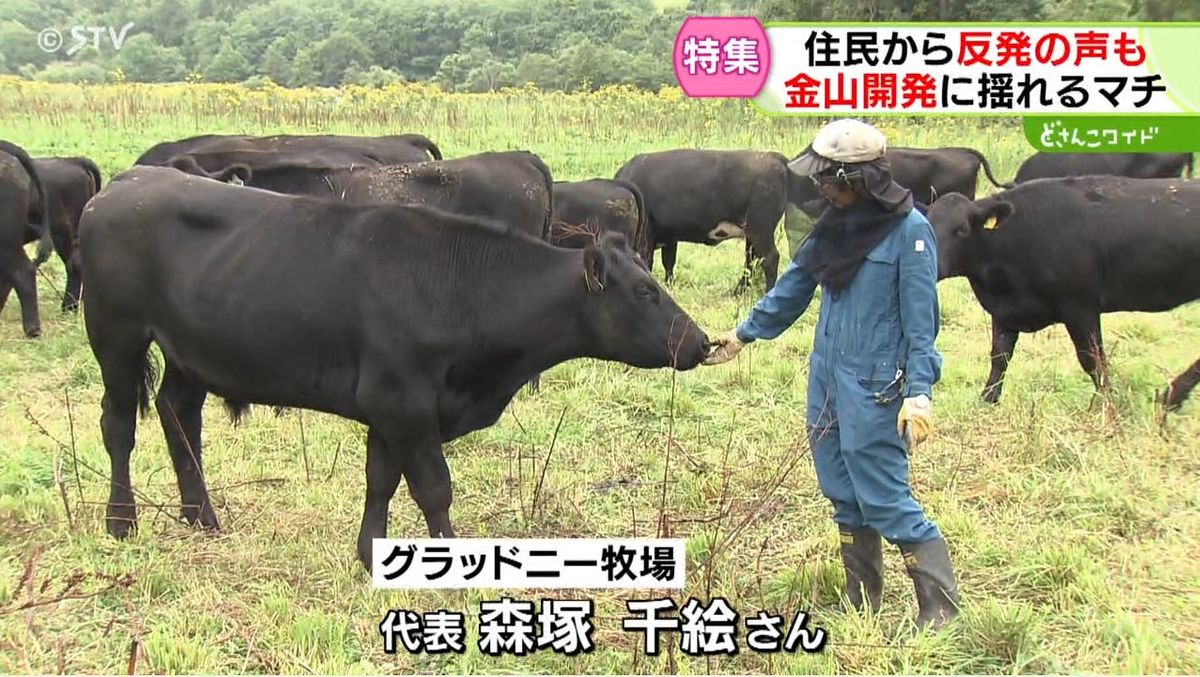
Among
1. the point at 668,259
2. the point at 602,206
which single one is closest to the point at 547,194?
the point at 602,206

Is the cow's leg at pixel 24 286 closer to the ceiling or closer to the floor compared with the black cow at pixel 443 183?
closer to the floor

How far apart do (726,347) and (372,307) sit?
146 centimetres

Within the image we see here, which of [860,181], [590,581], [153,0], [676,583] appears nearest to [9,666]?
[590,581]

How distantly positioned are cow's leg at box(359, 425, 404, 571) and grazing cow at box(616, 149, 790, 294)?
680 centimetres

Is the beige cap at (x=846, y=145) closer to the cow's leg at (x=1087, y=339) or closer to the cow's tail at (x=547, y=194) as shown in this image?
the cow's leg at (x=1087, y=339)

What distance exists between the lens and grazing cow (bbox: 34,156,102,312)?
30.5ft

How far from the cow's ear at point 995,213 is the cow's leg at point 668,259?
4.58 m

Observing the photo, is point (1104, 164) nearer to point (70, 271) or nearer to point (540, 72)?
point (70, 271)

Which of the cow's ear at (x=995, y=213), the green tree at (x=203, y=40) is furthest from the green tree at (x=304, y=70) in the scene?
the cow's ear at (x=995, y=213)

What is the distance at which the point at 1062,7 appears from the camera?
16672 mm

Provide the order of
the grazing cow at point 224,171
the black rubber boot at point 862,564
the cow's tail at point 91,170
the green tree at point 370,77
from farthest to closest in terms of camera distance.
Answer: the green tree at point 370,77
the cow's tail at point 91,170
the grazing cow at point 224,171
the black rubber boot at point 862,564

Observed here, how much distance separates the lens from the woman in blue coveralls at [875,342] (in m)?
3.46

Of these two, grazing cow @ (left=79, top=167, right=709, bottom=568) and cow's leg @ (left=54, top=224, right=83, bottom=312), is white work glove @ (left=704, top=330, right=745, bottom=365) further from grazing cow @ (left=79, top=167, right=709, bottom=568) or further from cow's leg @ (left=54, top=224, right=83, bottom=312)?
cow's leg @ (left=54, top=224, right=83, bottom=312)

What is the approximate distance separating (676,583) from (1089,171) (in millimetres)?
10537
